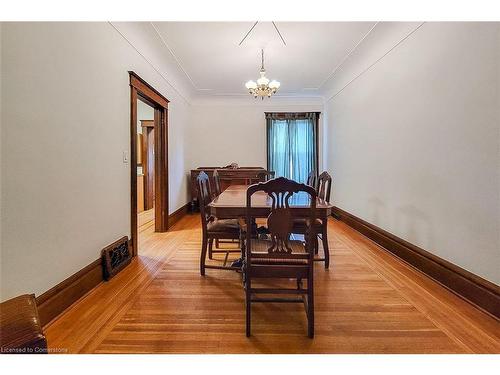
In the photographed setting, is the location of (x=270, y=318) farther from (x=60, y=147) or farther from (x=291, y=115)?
(x=291, y=115)

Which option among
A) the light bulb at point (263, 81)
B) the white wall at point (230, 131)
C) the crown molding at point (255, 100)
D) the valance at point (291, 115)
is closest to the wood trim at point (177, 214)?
the white wall at point (230, 131)

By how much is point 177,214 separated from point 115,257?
2.36m

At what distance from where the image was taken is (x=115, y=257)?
2.51 m

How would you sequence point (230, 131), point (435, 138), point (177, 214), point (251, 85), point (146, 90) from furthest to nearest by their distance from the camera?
point (230, 131), point (177, 214), point (251, 85), point (146, 90), point (435, 138)

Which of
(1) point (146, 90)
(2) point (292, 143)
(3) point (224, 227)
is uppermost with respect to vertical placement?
(1) point (146, 90)

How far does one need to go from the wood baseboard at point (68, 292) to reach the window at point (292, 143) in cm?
436

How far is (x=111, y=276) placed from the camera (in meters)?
2.38

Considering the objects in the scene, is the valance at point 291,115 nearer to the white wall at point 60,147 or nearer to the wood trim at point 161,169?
the wood trim at point 161,169

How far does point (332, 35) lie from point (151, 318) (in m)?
3.44

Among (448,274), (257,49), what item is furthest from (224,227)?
(257,49)

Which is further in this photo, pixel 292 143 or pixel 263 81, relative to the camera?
pixel 292 143

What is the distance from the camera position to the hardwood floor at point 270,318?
4.89ft

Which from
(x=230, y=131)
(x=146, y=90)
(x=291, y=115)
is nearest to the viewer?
(x=146, y=90)
